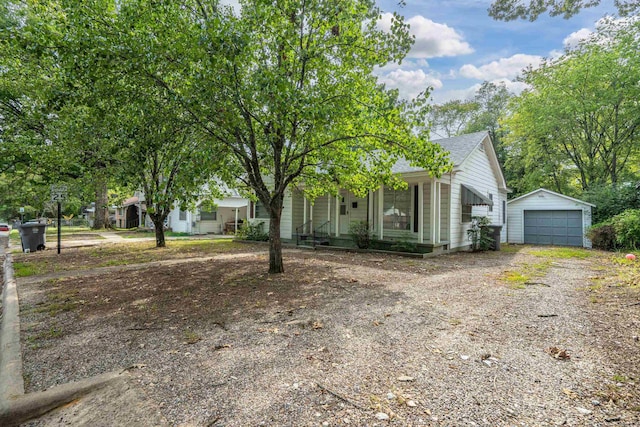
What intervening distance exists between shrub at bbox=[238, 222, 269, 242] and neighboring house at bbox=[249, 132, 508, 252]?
137 centimetres

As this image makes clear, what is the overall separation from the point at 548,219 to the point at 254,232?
47.9 feet

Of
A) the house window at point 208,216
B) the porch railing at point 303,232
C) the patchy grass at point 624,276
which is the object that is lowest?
the patchy grass at point 624,276

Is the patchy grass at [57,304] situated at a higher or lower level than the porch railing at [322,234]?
lower

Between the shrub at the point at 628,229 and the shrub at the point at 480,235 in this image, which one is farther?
the shrub at the point at 480,235

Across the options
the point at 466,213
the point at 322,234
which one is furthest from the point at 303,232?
the point at 466,213

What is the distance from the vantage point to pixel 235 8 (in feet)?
23.8

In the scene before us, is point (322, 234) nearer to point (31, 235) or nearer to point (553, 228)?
point (31, 235)

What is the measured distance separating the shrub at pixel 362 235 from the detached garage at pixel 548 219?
365 inches

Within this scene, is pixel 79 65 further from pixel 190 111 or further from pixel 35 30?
pixel 190 111

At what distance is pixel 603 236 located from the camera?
12.9 metres

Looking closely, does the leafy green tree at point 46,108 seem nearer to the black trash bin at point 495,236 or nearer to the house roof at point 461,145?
the house roof at point 461,145

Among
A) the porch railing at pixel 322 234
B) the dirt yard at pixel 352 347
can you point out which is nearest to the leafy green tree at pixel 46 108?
the dirt yard at pixel 352 347

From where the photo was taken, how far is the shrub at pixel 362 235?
12094mm

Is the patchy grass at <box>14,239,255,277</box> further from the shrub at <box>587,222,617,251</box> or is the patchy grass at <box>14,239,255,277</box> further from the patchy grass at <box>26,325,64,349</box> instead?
the shrub at <box>587,222,617,251</box>
